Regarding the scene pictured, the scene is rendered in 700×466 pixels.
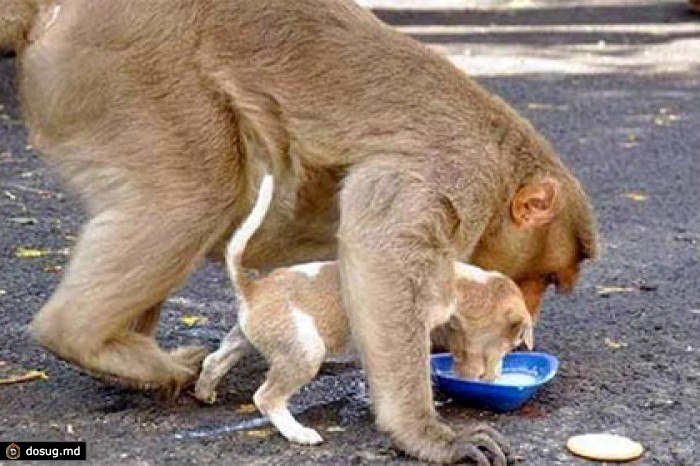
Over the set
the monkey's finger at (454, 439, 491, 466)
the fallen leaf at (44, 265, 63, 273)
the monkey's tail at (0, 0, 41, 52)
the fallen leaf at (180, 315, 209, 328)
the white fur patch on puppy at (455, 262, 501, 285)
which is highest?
the monkey's tail at (0, 0, 41, 52)

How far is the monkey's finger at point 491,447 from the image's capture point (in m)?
4.08

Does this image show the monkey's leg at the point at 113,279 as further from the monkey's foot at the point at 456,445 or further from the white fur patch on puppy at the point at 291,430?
the monkey's foot at the point at 456,445

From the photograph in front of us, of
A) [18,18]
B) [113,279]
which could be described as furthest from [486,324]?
[18,18]

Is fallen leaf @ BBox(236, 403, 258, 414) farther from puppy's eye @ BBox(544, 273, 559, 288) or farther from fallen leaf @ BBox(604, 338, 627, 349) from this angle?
fallen leaf @ BBox(604, 338, 627, 349)

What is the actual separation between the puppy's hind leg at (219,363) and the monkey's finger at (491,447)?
756 millimetres

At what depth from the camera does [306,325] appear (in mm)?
4293

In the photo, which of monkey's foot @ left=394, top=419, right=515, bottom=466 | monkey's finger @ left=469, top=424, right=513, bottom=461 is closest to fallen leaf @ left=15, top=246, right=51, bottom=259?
monkey's foot @ left=394, top=419, right=515, bottom=466

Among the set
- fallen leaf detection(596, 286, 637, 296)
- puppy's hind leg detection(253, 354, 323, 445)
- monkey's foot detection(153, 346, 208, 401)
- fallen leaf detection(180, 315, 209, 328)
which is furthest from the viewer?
fallen leaf detection(596, 286, 637, 296)

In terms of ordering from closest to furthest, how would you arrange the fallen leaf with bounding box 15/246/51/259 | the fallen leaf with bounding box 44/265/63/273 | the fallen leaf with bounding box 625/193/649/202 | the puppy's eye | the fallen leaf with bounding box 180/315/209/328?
the puppy's eye, the fallen leaf with bounding box 180/315/209/328, the fallen leaf with bounding box 44/265/63/273, the fallen leaf with bounding box 15/246/51/259, the fallen leaf with bounding box 625/193/649/202

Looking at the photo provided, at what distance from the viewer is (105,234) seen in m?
4.43

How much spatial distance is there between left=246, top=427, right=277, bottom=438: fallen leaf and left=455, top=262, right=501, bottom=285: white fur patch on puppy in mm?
680

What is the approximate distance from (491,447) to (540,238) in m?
0.98

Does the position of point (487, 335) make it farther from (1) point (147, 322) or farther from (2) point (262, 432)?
(1) point (147, 322)

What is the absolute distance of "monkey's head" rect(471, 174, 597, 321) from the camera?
480 cm
